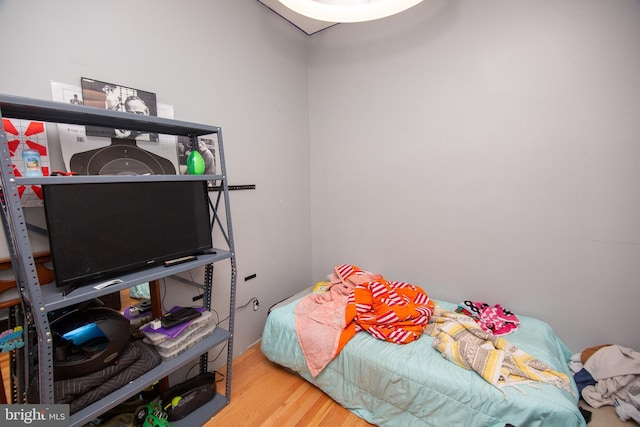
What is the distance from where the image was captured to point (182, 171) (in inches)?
67.3

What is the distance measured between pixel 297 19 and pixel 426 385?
113 inches

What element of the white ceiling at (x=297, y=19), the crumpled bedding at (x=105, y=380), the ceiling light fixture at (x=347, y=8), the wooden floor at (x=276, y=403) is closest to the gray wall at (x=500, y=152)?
the white ceiling at (x=297, y=19)

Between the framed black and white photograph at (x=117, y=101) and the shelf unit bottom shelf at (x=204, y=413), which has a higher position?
the framed black and white photograph at (x=117, y=101)

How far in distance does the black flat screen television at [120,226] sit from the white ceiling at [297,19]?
167 centimetres

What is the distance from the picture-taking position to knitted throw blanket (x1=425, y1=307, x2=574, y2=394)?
1.27 meters

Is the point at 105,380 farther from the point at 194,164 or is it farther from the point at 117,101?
the point at 117,101

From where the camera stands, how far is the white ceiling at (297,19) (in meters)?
2.14

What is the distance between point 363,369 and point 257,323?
112 centimetres

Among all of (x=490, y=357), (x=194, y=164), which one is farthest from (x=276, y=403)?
(x=194, y=164)

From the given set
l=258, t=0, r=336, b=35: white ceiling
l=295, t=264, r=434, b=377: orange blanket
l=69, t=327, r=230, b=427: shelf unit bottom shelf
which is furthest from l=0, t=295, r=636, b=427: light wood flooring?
l=258, t=0, r=336, b=35: white ceiling

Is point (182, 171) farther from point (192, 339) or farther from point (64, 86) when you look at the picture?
point (192, 339)

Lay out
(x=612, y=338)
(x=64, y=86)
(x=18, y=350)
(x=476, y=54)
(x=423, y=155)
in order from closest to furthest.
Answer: (x=18, y=350), (x=64, y=86), (x=612, y=338), (x=476, y=54), (x=423, y=155)

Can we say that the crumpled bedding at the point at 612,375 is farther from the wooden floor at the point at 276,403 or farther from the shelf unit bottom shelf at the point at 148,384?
the shelf unit bottom shelf at the point at 148,384

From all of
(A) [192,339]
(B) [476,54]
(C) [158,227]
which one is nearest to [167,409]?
(A) [192,339]
